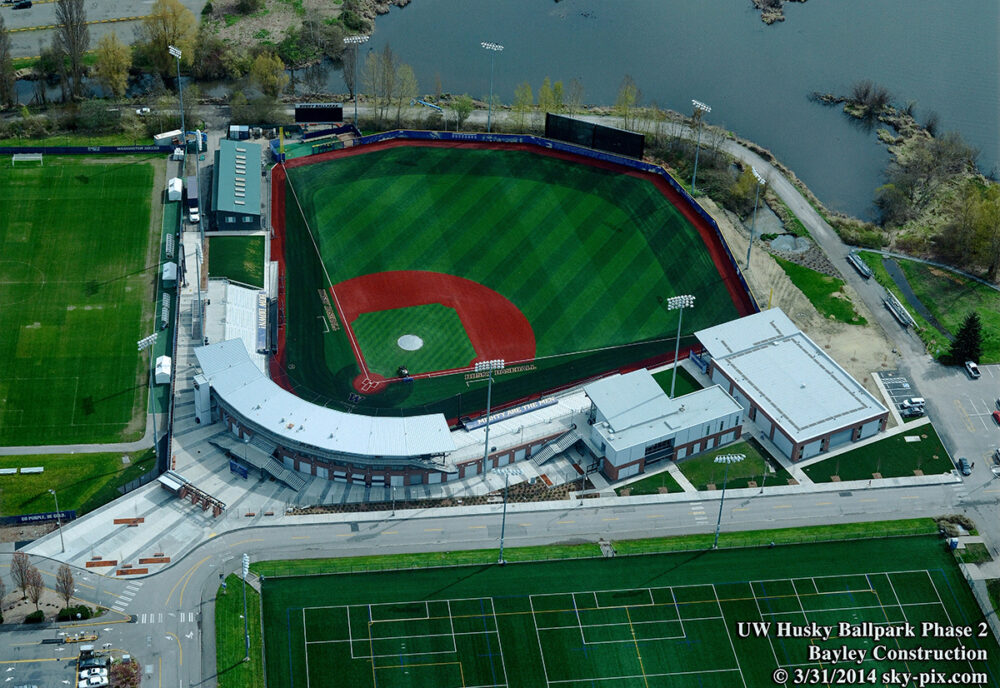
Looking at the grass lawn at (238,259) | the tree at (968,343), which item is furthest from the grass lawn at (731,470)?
the grass lawn at (238,259)

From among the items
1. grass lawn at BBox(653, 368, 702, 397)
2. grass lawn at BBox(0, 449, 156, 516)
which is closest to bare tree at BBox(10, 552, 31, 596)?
grass lawn at BBox(0, 449, 156, 516)

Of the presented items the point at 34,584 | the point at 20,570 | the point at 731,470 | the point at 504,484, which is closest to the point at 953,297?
the point at 731,470

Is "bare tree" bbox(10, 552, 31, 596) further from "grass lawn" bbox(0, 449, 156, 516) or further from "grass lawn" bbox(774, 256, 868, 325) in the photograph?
"grass lawn" bbox(774, 256, 868, 325)

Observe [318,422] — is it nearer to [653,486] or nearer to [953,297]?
[653,486]

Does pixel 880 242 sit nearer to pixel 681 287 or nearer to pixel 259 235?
pixel 681 287

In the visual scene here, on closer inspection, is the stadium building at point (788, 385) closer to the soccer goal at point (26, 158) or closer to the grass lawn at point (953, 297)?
the grass lawn at point (953, 297)

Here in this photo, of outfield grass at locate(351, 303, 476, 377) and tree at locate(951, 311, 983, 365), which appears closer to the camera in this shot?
outfield grass at locate(351, 303, 476, 377)
